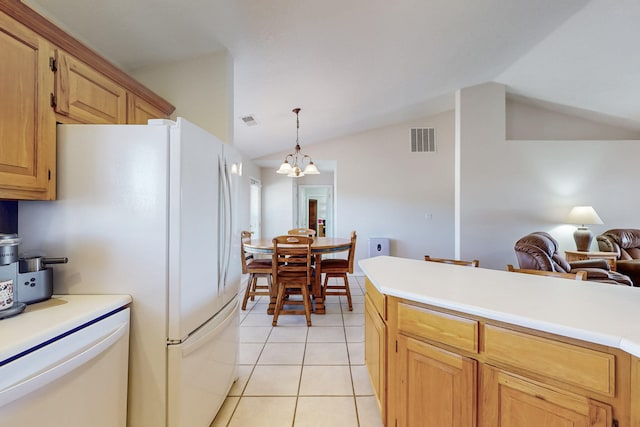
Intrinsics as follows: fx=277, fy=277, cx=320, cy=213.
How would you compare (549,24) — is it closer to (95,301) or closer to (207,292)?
(207,292)

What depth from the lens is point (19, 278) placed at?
1031mm

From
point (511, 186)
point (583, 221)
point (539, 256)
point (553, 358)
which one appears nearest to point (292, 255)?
point (553, 358)

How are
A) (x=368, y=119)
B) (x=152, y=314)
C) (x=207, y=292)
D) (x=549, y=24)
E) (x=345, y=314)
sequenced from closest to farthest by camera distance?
(x=152, y=314), (x=207, y=292), (x=549, y=24), (x=345, y=314), (x=368, y=119)

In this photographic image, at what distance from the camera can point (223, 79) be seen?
6.82ft

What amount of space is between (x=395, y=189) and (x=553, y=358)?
15.3ft

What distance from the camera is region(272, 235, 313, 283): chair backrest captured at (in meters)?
2.88

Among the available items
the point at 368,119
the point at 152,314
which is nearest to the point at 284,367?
the point at 152,314

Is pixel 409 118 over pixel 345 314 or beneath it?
over

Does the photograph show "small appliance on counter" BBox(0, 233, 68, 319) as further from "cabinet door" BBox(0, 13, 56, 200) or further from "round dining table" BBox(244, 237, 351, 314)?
"round dining table" BBox(244, 237, 351, 314)

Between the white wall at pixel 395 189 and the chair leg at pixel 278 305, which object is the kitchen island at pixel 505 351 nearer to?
the chair leg at pixel 278 305

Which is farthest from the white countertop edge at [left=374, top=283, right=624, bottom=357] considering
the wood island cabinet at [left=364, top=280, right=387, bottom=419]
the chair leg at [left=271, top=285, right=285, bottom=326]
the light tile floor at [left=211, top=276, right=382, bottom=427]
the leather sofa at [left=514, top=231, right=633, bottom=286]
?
the leather sofa at [left=514, top=231, right=633, bottom=286]

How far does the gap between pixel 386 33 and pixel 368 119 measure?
7.80 ft

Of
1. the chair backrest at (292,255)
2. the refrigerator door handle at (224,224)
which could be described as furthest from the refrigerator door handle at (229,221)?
the chair backrest at (292,255)

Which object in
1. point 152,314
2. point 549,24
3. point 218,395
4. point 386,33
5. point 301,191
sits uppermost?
point 549,24
